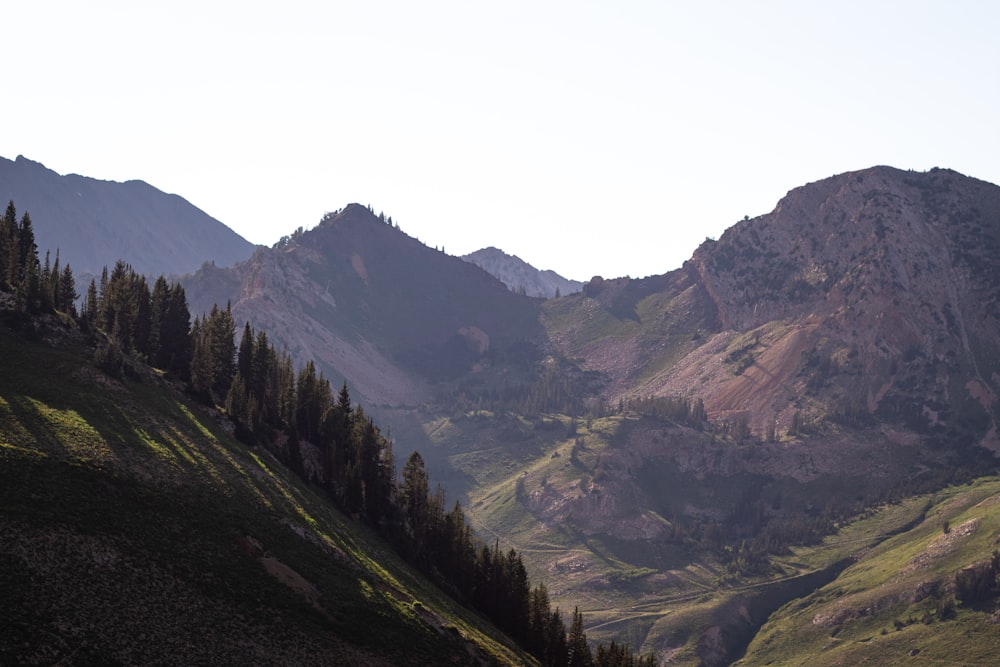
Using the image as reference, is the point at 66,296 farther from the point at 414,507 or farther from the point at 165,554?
the point at 165,554

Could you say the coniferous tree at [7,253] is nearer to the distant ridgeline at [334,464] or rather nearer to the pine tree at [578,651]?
the distant ridgeline at [334,464]

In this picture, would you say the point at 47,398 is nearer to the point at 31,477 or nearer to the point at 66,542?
the point at 31,477

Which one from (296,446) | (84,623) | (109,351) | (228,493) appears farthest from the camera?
(296,446)

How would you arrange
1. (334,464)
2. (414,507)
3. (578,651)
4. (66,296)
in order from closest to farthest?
(578,651) → (334,464) → (66,296) → (414,507)

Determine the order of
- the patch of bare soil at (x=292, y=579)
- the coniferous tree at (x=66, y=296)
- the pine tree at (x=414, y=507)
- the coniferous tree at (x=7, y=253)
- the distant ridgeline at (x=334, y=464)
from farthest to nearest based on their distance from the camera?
the pine tree at (x=414, y=507) → the coniferous tree at (x=66, y=296) → the coniferous tree at (x=7, y=253) → the distant ridgeline at (x=334, y=464) → the patch of bare soil at (x=292, y=579)

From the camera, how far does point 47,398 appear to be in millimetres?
132125

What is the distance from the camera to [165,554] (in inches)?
4122

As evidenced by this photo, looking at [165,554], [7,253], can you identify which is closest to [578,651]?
[165,554]

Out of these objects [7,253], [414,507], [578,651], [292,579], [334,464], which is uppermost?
[7,253]

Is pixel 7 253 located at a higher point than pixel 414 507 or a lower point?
higher

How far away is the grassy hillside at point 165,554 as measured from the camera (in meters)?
88.6

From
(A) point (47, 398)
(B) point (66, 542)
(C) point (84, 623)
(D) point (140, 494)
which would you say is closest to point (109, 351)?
(A) point (47, 398)

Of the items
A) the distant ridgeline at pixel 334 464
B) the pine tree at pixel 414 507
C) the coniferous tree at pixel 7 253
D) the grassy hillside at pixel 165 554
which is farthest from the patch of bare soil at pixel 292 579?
the coniferous tree at pixel 7 253

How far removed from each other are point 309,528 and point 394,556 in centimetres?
3131
